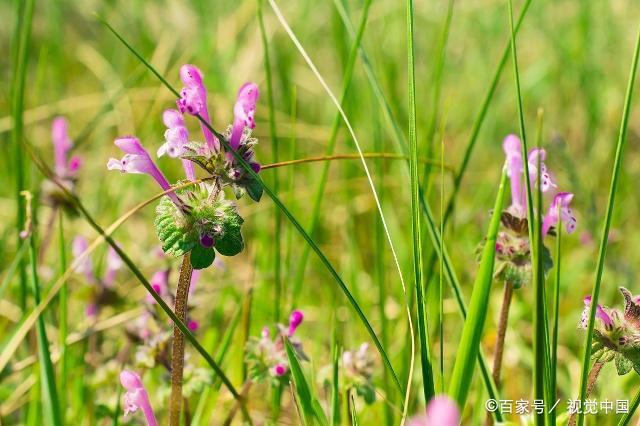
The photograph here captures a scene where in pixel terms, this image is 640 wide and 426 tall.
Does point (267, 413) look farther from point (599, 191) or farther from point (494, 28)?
point (494, 28)

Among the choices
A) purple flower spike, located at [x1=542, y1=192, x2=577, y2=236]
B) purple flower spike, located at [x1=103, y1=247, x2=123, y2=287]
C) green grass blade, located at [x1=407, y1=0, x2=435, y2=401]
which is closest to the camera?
green grass blade, located at [x1=407, y1=0, x2=435, y2=401]

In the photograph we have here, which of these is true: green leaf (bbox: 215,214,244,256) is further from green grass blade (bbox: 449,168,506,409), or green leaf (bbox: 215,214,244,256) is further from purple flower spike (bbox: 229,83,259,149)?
green grass blade (bbox: 449,168,506,409)

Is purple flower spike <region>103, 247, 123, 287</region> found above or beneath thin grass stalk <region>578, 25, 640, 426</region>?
above


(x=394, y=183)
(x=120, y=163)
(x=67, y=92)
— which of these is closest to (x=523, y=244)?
(x=120, y=163)

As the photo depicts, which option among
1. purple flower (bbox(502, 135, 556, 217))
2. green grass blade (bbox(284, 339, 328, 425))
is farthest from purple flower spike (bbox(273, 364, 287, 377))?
purple flower (bbox(502, 135, 556, 217))

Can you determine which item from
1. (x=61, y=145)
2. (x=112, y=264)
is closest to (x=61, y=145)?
(x=61, y=145)

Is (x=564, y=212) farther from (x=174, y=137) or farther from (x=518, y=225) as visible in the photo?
(x=174, y=137)

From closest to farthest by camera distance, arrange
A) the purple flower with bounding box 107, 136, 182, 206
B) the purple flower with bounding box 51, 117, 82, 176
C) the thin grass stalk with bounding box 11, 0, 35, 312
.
A: the purple flower with bounding box 107, 136, 182, 206 < the thin grass stalk with bounding box 11, 0, 35, 312 < the purple flower with bounding box 51, 117, 82, 176

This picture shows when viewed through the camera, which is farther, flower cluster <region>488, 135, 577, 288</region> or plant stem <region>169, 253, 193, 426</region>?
flower cluster <region>488, 135, 577, 288</region>

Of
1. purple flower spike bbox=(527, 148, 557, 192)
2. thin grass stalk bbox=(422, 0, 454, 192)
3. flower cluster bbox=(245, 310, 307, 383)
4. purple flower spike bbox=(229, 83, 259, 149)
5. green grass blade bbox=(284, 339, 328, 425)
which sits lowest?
green grass blade bbox=(284, 339, 328, 425)
